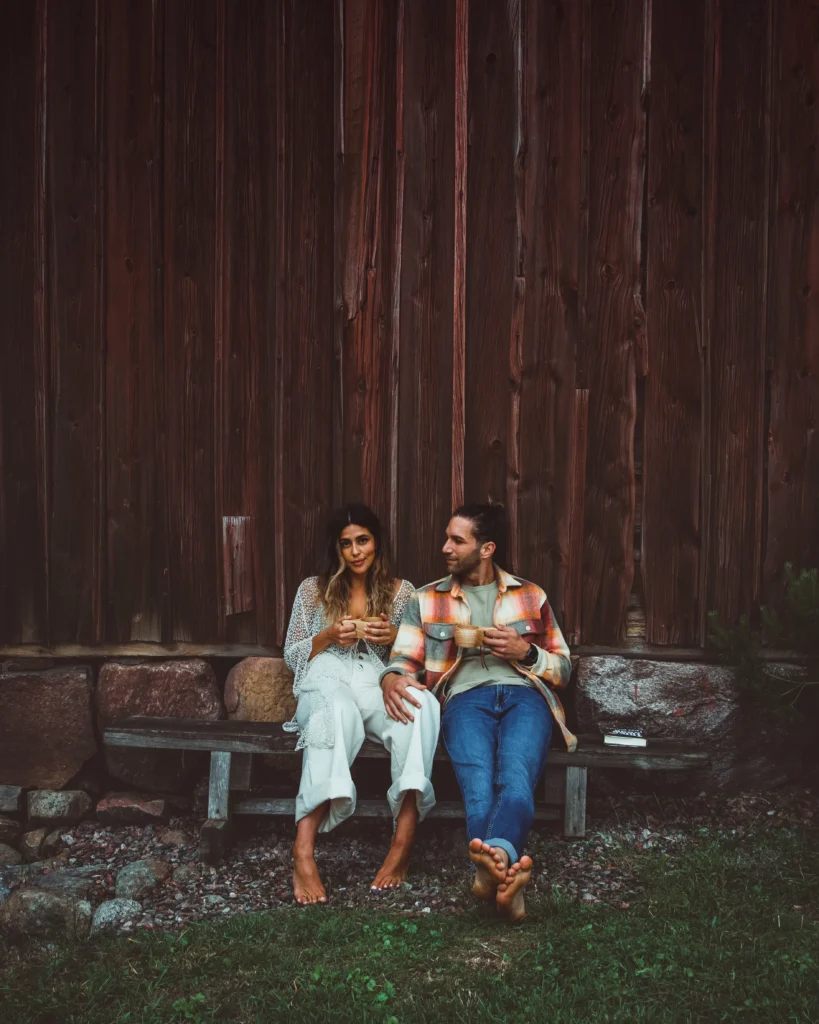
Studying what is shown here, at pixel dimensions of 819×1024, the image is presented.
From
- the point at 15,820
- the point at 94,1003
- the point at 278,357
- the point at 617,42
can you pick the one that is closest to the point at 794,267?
the point at 617,42

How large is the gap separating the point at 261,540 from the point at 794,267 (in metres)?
3.13

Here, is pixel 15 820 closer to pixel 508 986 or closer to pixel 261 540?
pixel 261 540

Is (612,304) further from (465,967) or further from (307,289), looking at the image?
(465,967)

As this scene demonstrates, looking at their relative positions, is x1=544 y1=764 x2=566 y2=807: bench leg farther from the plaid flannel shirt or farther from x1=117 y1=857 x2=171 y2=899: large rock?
x1=117 y1=857 x2=171 y2=899: large rock

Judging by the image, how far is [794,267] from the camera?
4844 millimetres

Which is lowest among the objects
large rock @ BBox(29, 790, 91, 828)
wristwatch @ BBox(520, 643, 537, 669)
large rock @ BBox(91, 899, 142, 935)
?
large rock @ BBox(29, 790, 91, 828)

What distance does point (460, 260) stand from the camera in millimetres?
4957

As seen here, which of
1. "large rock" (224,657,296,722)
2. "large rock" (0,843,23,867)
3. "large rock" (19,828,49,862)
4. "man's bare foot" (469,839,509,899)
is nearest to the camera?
"man's bare foot" (469,839,509,899)

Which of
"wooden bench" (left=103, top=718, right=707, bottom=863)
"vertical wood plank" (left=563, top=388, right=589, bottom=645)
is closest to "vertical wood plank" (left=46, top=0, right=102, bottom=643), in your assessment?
"wooden bench" (left=103, top=718, right=707, bottom=863)

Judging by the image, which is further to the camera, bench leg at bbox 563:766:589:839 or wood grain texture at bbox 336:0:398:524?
wood grain texture at bbox 336:0:398:524

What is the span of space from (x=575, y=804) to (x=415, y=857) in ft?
2.58

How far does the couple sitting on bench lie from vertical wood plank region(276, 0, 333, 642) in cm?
46

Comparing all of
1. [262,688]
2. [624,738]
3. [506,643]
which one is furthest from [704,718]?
[262,688]

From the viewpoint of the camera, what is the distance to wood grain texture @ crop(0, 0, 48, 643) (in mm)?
5129
